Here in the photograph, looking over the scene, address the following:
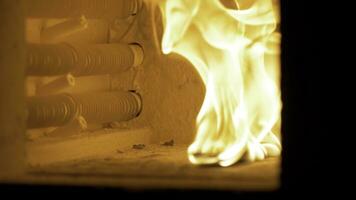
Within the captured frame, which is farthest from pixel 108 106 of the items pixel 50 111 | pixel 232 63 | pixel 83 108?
pixel 232 63

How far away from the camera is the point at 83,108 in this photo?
217 cm

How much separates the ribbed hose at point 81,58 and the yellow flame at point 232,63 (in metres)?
0.18

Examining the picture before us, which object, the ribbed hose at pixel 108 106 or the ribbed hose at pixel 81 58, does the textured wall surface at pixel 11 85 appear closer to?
the ribbed hose at pixel 81 58

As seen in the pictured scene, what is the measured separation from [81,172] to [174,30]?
535 millimetres

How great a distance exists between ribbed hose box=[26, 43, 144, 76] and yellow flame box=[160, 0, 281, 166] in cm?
18

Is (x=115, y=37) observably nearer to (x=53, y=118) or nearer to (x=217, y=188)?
(x=53, y=118)

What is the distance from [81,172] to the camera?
178 centimetres

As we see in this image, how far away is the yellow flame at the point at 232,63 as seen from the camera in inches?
81.4

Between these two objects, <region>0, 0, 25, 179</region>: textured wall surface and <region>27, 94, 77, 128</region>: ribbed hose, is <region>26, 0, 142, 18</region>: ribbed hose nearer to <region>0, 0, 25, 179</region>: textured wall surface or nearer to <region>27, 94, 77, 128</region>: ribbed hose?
<region>0, 0, 25, 179</region>: textured wall surface

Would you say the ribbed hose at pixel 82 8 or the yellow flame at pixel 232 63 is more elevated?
the ribbed hose at pixel 82 8

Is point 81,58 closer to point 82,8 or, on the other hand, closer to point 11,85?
point 82,8

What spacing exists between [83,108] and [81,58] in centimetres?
13

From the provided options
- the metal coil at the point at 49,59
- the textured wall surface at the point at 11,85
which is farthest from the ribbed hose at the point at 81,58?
the textured wall surface at the point at 11,85
